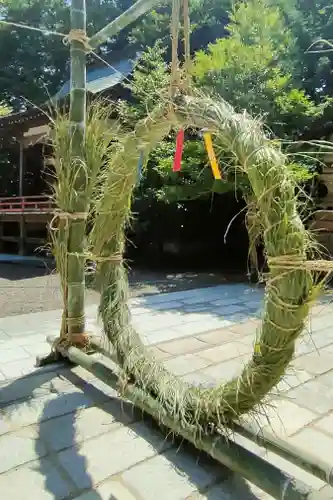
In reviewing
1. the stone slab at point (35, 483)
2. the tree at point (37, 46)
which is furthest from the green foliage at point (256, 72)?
the tree at point (37, 46)

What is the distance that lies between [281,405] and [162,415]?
669mm

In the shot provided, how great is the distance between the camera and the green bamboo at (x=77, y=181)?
220 cm

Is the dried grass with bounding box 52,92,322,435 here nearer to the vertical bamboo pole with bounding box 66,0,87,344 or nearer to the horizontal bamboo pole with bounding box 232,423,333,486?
the horizontal bamboo pole with bounding box 232,423,333,486

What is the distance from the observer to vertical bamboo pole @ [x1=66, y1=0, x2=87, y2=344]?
220cm

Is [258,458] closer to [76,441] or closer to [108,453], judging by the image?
[108,453]

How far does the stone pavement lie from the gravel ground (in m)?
1.40

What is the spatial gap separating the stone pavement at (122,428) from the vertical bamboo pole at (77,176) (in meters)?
0.37

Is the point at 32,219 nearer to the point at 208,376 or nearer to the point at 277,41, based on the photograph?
the point at 277,41

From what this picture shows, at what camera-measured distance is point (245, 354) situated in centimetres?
265

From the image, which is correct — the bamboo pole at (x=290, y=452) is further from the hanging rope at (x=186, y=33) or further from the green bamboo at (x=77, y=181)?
the hanging rope at (x=186, y=33)

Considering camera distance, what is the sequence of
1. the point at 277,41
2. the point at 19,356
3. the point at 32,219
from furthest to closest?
the point at 32,219 → the point at 277,41 → the point at 19,356

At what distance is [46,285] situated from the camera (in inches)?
200

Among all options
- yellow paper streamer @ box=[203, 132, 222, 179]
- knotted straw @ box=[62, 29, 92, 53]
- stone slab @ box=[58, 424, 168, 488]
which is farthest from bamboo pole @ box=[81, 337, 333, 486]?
knotted straw @ box=[62, 29, 92, 53]

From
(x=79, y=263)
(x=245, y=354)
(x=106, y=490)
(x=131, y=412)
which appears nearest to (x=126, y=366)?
(x=131, y=412)
